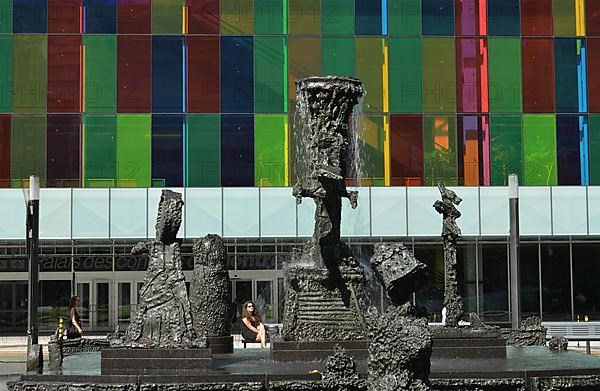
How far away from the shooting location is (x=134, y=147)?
38.1m

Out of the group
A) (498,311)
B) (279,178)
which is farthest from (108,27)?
(498,311)

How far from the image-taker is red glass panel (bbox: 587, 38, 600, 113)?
38750mm

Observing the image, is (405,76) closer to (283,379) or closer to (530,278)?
(530,278)

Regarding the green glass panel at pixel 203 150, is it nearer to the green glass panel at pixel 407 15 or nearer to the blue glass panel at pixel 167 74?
the blue glass panel at pixel 167 74

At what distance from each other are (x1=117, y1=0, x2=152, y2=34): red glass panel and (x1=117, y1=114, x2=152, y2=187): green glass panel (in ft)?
9.49

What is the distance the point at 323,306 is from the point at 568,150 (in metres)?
25.2

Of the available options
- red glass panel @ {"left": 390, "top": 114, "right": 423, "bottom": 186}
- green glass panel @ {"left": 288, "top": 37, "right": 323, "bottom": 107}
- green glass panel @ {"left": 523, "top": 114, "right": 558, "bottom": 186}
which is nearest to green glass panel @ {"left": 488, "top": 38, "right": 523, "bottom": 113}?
green glass panel @ {"left": 523, "top": 114, "right": 558, "bottom": 186}

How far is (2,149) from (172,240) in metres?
26.3

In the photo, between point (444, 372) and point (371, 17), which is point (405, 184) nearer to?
point (371, 17)

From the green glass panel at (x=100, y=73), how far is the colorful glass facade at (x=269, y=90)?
0.14 feet

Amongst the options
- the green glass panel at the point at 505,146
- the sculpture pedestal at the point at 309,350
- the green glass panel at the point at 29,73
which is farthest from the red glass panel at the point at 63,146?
the sculpture pedestal at the point at 309,350

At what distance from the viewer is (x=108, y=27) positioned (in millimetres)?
38500

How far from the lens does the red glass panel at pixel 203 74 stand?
38188 millimetres

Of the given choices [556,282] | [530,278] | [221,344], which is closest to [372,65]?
[530,278]
